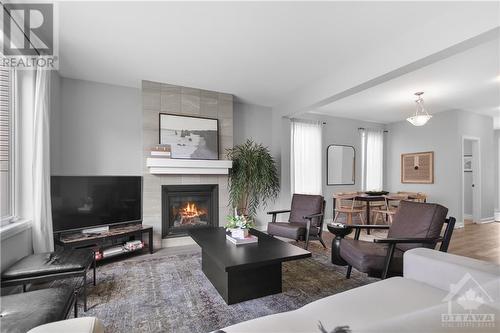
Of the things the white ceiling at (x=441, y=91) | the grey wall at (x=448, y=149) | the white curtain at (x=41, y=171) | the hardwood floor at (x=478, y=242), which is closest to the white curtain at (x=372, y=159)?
the grey wall at (x=448, y=149)

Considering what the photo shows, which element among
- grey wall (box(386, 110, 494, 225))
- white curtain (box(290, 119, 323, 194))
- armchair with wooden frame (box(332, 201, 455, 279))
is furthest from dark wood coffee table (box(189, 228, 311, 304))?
grey wall (box(386, 110, 494, 225))

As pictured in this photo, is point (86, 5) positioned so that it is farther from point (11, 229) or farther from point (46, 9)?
point (11, 229)

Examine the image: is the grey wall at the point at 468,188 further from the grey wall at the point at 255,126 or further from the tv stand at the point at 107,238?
the tv stand at the point at 107,238

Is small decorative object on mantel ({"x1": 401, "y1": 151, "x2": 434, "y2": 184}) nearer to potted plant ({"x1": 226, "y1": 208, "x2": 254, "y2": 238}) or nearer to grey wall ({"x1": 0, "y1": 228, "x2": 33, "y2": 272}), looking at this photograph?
potted plant ({"x1": 226, "y1": 208, "x2": 254, "y2": 238})

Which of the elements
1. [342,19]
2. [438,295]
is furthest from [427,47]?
[438,295]

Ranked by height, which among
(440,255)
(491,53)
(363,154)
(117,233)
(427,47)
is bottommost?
(117,233)

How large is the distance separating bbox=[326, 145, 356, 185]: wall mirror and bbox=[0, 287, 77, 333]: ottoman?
547cm

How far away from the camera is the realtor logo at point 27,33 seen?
2162 millimetres

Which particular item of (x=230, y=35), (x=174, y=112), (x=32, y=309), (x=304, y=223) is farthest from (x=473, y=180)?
(x=32, y=309)

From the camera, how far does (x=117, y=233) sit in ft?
10.7

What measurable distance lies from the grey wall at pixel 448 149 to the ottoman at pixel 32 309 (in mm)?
6889

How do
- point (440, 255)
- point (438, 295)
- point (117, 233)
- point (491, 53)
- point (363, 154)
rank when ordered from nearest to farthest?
point (438, 295)
point (440, 255)
point (491, 53)
point (117, 233)
point (363, 154)

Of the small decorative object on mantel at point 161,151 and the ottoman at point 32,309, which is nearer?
the ottoman at point 32,309

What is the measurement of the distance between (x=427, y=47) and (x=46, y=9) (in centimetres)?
354
